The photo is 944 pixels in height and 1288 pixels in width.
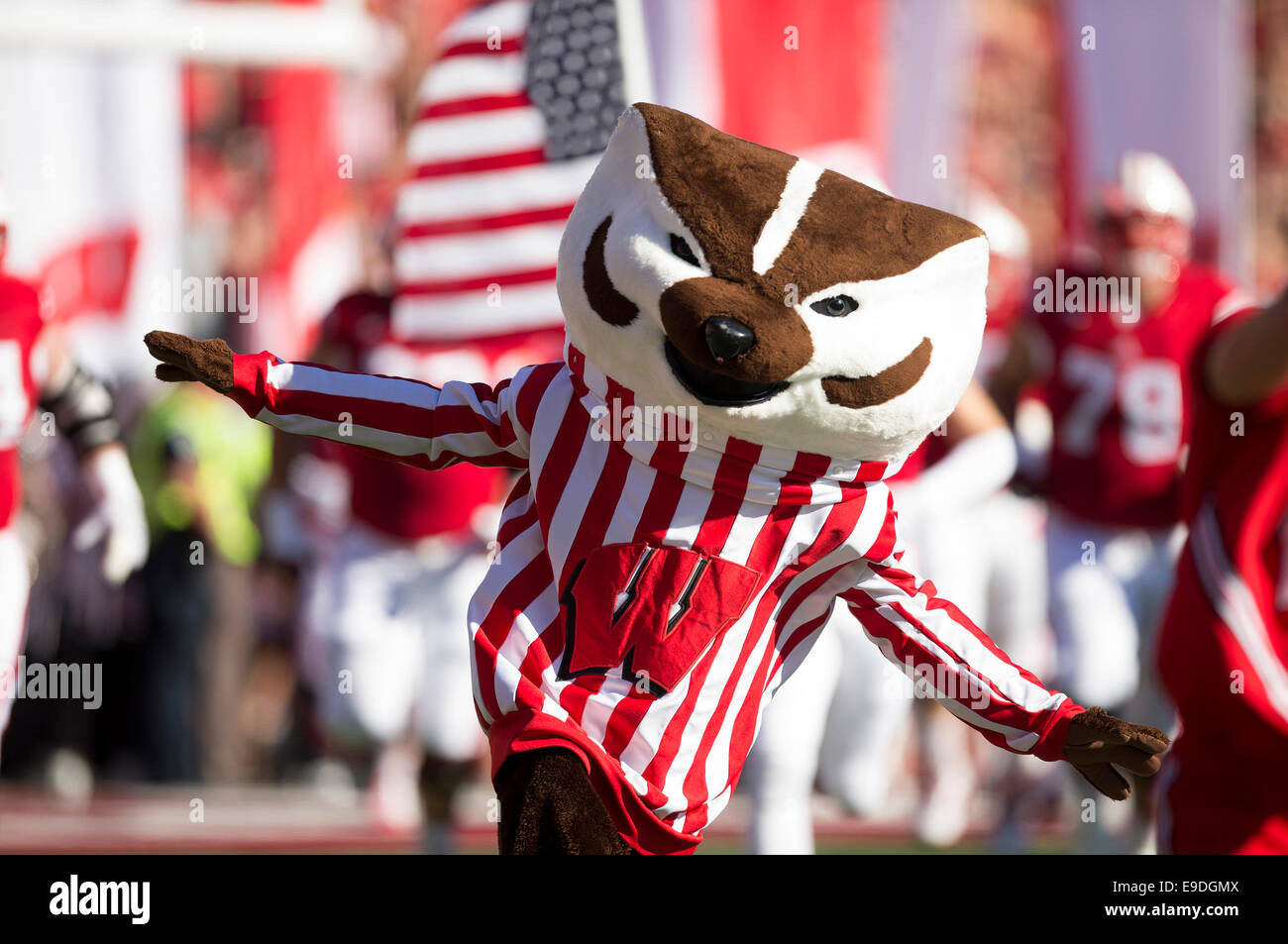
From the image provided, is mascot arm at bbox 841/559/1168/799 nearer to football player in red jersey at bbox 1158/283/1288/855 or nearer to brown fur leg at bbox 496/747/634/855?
brown fur leg at bbox 496/747/634/855

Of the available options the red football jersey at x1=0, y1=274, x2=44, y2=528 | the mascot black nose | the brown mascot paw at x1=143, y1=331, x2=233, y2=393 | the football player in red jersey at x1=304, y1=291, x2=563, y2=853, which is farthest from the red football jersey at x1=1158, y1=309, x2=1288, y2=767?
the red football jersey at x1=0, y1=274, x2=44, y2=528

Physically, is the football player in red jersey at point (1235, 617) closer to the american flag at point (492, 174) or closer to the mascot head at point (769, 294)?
the mascot head at point (769, 294)

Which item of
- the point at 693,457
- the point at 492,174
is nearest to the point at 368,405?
the point at 693,457

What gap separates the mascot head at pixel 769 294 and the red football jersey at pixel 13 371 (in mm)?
2363

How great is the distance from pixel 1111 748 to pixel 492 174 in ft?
11.2

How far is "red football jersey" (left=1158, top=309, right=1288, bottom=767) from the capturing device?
13.0ft

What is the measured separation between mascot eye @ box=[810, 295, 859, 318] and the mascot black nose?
6.4 inches

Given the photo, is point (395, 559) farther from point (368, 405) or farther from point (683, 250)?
point (683, 250)

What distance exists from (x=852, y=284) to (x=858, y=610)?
2.14 ft

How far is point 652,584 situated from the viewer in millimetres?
3072

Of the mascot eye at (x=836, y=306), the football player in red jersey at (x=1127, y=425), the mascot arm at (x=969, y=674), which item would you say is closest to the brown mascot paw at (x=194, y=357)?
the mascot eye at (x=836, y=306)

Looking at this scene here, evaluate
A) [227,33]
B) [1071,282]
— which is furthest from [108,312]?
[1071,282]

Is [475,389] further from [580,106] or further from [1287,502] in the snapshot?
[580,106]

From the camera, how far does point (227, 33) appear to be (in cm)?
768
